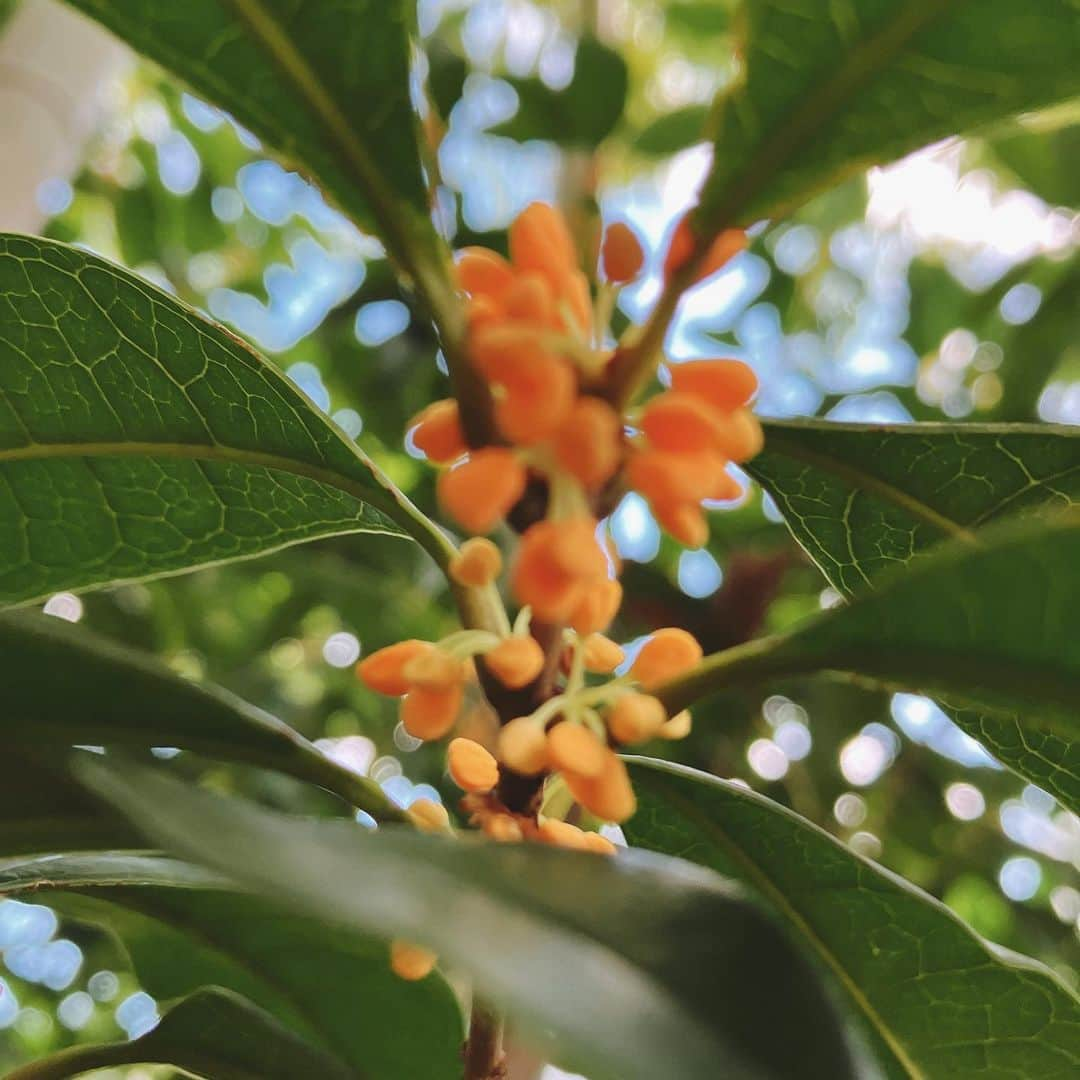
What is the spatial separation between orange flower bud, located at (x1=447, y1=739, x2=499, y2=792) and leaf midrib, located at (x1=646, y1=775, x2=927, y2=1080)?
0.76ft

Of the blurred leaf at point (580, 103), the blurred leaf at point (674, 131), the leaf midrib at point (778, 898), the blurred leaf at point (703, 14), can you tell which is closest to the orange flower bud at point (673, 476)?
the leaf midrib at point (778, 898)

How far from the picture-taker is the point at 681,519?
447mm

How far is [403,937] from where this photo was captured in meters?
0.28

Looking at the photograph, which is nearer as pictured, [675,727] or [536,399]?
[536,399]

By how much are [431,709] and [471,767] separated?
4cm

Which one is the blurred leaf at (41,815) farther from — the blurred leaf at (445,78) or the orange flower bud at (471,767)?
the blurred leaf at (445,78)

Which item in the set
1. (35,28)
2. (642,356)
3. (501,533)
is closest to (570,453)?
(642,356)

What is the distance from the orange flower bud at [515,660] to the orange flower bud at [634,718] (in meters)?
0.04

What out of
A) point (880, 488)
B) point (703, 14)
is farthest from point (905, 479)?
point (703, 14)

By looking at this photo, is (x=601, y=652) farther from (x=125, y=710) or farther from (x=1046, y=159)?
(x=1046, y=159)

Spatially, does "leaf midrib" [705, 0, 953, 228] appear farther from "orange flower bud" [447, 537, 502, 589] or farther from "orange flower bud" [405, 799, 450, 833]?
"orange flower bud" [405, 799, 450, 833]

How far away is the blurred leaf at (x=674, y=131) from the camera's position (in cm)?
189

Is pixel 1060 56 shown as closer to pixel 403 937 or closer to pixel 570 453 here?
pixel 570 453

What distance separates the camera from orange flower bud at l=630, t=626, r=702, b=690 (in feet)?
1.73
